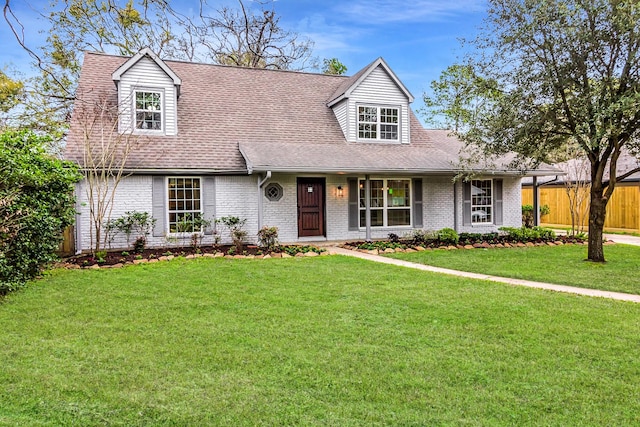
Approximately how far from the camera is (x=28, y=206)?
771 cm

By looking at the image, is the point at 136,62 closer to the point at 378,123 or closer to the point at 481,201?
the point at 378,123

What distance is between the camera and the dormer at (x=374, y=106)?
613 inches

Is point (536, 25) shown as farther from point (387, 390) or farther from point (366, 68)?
point (387, 390)

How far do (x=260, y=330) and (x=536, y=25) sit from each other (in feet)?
29.4

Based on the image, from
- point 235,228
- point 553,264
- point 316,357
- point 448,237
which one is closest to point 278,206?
point 235,228

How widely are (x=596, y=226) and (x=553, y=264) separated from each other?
58.4 inches

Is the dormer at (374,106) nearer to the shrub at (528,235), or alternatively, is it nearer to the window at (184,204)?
the shrub at (528,235)

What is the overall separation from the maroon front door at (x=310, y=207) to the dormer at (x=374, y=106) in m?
2.25

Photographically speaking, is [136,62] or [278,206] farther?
[278,206]

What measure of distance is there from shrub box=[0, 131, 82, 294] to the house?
3.08 meters

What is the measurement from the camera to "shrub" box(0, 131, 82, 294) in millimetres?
7078

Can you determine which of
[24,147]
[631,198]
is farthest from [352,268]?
[631,198]

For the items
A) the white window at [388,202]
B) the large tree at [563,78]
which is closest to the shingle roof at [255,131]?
the white window at [388,202]

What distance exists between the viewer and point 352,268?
30.9 ft
